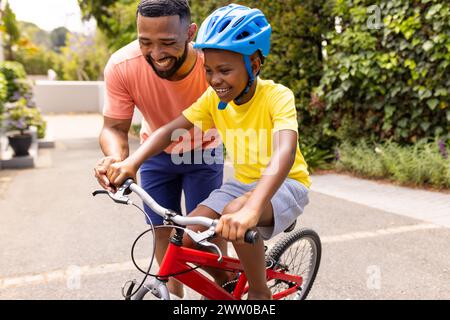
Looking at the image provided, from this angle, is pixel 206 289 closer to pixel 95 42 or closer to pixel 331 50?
pixel 331 50

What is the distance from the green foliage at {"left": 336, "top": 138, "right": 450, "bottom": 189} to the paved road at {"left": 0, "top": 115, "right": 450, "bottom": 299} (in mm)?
665

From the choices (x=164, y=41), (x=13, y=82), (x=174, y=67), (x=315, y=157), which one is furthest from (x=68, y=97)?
→ (x=164, y=41)

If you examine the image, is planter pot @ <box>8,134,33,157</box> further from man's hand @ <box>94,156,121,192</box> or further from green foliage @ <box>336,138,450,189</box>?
man's hand @ <box>94,156,121,192</box>

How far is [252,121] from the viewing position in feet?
6.91

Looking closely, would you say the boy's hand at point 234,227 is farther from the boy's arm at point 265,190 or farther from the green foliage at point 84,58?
the green foliage at point 84,58

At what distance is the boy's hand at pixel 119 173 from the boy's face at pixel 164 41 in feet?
1.62

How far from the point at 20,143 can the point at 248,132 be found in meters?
7.66

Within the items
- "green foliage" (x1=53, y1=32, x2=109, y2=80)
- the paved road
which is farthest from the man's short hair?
"green foliage" (x1=53, y1=32, x2=109, y2=80)

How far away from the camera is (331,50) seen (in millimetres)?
7086

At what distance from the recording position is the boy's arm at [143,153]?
6.40 ft

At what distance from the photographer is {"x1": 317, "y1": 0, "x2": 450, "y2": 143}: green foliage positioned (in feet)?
19.4

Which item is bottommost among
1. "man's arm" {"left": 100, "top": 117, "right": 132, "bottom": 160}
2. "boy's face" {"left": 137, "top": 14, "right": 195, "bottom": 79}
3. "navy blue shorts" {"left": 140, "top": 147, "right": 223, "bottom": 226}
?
"navy blue shorts" {"left": 140, "top": 147, "right": 223, "bottom": 226}
